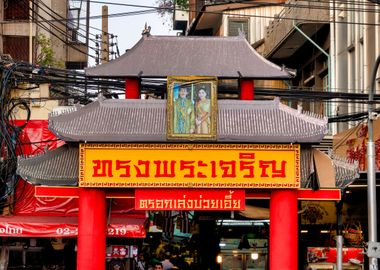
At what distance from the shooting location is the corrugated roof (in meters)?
27.0

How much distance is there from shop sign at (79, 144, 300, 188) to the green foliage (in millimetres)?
13113

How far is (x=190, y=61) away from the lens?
28.0 m

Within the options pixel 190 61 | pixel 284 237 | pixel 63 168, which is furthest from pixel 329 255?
pixel 63 168

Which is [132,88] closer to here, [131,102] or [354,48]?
[131,102]

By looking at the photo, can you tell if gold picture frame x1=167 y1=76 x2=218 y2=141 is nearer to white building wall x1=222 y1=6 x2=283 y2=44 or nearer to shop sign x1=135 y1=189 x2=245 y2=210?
shop sign x1=135 y1=189 x2=245 y2=210

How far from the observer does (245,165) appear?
2519 centimetres

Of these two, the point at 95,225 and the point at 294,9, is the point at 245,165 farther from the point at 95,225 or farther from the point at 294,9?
the point at 294,9

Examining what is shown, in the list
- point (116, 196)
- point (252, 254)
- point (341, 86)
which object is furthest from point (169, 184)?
point (341, 86)

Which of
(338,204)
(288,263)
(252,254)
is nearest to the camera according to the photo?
(288,263)

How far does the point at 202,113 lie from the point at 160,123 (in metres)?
1.23

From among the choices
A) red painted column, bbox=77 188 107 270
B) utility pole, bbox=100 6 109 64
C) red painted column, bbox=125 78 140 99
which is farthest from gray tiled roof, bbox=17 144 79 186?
utility pole, bbox=100 6 109 64

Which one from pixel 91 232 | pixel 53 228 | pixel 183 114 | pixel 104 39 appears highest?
pixel 104 39

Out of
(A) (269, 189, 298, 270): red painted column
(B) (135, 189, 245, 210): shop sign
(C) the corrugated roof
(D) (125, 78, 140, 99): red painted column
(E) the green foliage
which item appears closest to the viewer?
(A) (269, 189, 298, 270): red painted column

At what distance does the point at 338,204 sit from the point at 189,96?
556 cm
